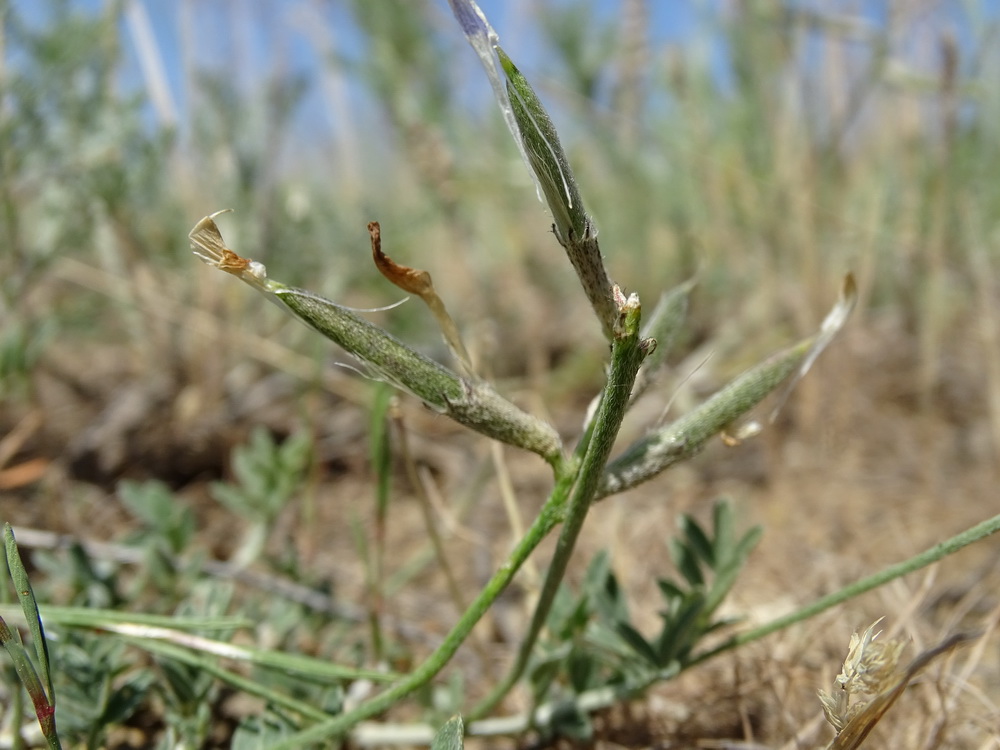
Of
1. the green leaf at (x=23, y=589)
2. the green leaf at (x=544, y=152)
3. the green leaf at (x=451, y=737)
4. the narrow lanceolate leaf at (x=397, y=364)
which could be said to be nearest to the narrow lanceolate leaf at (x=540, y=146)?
the green leaf at (x=544, y=152)

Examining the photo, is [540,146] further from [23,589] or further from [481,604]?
[23,589]

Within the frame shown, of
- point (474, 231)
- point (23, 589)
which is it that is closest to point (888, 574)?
point (23, 589)

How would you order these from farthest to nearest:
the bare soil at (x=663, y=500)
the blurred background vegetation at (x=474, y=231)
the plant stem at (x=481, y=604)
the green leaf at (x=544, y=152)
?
the blurred background vegetation at (x=474, y=231) < the bare soil at (x=663, y=500) < the plant stem at (x=481, y=604) < the green leaf at (x=544, y=152)

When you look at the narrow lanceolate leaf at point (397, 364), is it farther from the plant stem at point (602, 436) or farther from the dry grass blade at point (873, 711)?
Result: the dry grass blade at point (873, 711)

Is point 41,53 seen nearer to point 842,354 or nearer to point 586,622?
point 586,622

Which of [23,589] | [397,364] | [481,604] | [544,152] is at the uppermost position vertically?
[544,152]

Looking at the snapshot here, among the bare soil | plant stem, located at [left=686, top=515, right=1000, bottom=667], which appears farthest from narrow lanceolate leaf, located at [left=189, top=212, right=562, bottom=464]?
the bare soil
